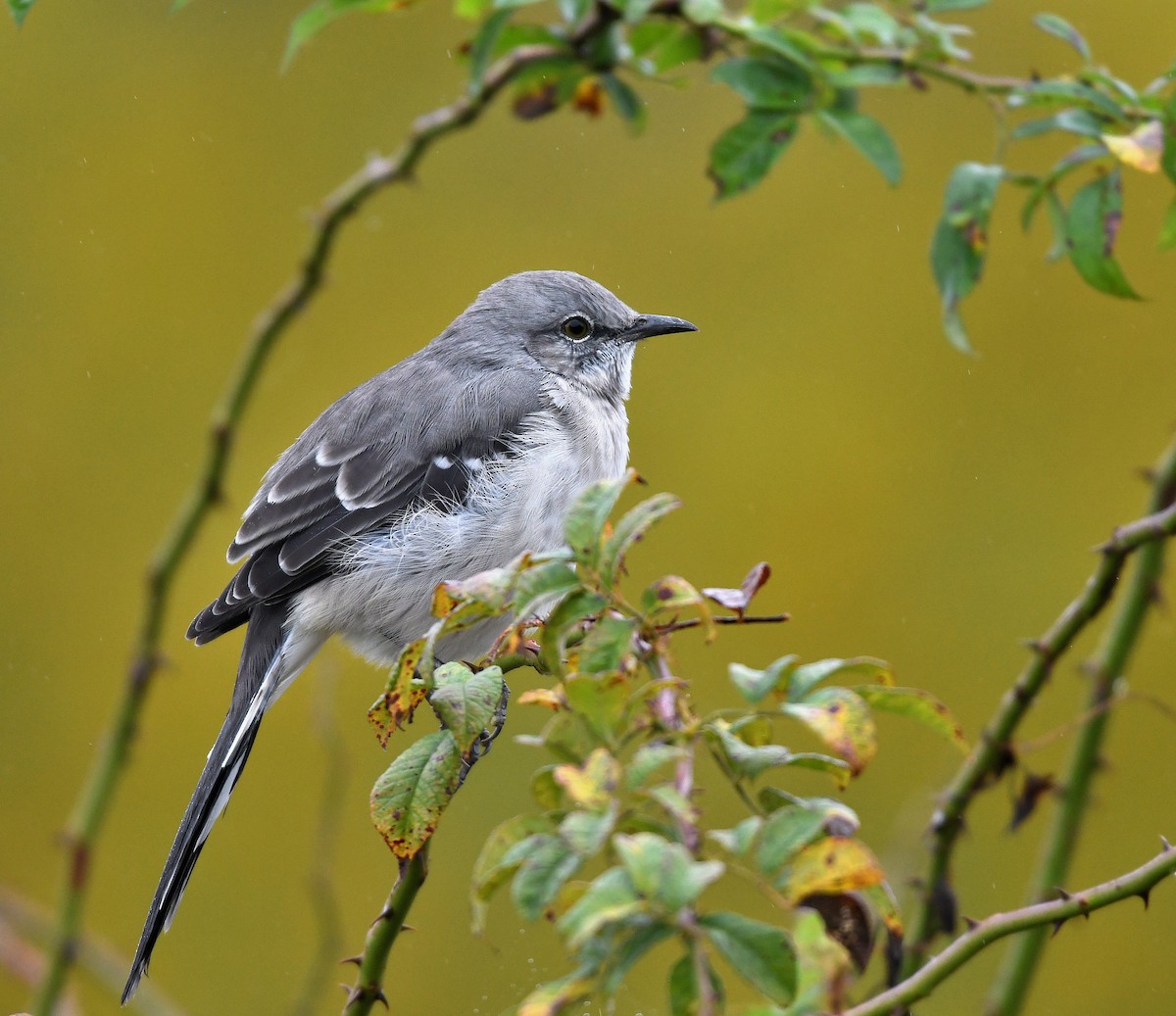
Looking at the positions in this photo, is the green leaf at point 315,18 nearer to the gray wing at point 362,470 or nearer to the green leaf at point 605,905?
the green leaf at point 605,905

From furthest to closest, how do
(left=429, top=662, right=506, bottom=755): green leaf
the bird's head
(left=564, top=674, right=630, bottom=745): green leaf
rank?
1. the bird's head
2. (left=429, top=662, right=506, bottom=755): green leaf
3. (left=564, top=674, right=630, bottom=745): green leaf

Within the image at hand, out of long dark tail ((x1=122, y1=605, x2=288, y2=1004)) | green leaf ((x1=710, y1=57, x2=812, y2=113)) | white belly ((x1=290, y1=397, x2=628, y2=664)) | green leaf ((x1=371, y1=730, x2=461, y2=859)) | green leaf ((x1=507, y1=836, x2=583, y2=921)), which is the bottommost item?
long dark tail ((x1=122, y1=605, x2=288, y2=1004))

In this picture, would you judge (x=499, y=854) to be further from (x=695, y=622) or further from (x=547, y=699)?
(x=695, y=622)

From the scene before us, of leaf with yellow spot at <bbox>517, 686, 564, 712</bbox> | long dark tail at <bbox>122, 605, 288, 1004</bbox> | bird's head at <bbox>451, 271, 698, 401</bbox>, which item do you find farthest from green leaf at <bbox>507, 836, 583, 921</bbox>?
bird's head at <bbox>451, 271, 698, 401</bbox>

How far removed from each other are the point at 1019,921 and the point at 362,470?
94.1 inches

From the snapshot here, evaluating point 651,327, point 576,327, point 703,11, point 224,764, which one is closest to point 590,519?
point 703,11

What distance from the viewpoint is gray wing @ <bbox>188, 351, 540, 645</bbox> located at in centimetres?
328

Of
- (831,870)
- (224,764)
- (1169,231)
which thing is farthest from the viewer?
(224,764)

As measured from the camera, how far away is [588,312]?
13.0 feet

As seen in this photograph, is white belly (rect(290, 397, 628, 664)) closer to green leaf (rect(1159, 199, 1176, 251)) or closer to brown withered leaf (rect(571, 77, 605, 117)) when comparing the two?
brown withered leaf (rect(571, 77, 605, 117))

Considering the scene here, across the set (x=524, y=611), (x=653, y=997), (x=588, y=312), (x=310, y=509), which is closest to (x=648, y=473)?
(x=588, y=312)

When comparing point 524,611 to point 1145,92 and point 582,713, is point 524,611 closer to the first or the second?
point 582,713

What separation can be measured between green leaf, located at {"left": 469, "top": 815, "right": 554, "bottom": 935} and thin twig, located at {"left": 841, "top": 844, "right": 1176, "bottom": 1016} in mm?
365

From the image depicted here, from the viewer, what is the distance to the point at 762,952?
89cm
